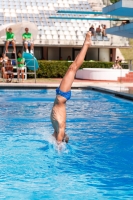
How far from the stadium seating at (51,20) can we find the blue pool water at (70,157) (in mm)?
20888

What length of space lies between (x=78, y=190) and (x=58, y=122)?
1.72 meters

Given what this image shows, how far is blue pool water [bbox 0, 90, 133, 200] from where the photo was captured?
518 cm

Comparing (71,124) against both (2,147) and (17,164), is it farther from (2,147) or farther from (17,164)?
(17,164)

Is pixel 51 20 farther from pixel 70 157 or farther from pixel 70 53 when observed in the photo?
pixel 70 157

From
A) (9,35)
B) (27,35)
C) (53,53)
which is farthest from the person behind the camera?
(53,53)

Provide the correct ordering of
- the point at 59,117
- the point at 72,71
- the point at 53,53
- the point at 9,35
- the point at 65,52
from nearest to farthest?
the point at 72,71
the point at 59,117
the point at 9,35
the point at 53,53
the point at 65,52

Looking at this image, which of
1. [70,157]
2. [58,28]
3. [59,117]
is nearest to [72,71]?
[59,117]

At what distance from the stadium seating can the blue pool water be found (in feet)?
68.5

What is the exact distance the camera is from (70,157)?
686 cm

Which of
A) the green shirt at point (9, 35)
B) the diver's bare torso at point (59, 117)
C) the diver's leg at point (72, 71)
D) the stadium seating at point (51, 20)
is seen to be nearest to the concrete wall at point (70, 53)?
the stadium seating at point (51, 20)

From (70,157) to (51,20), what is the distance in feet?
96.2

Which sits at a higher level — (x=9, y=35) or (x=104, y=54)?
(x=9, y=35)

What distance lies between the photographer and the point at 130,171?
19.9ft

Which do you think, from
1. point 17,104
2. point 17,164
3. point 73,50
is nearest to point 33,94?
point 17,104
